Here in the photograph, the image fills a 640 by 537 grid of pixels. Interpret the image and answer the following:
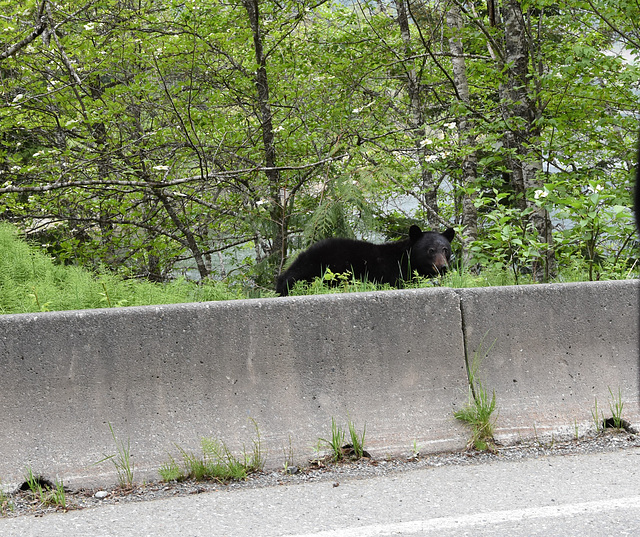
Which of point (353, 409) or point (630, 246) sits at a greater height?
point (630, 246)

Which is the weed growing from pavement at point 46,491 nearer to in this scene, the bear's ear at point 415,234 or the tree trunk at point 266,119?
the bear's ear at point 415,234

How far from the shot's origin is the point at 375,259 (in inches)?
286

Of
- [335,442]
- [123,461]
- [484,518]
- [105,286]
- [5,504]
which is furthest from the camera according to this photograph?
[105,286]

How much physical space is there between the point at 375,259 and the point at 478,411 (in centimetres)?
317

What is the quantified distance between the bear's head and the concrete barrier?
2.69 meters

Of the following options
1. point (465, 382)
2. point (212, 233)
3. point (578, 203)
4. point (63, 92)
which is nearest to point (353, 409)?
point (465, 382)

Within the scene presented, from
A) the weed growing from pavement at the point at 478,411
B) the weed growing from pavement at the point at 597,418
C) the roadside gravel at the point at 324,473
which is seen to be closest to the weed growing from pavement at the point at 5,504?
the roadside gravel at the point at 324,473

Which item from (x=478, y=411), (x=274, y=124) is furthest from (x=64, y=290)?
(x=274, y=124)

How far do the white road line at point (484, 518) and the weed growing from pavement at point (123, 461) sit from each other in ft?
4.22

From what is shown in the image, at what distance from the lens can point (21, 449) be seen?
3.80m

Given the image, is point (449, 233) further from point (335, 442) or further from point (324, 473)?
point (324, 473)

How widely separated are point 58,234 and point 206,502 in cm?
1068

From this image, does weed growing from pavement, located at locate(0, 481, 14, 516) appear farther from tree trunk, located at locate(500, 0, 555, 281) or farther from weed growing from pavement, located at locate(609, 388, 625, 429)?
tree trunk, located at locate(500, 0, 555, 281)

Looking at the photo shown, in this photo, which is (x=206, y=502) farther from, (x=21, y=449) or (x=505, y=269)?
(x=505, y=269)
